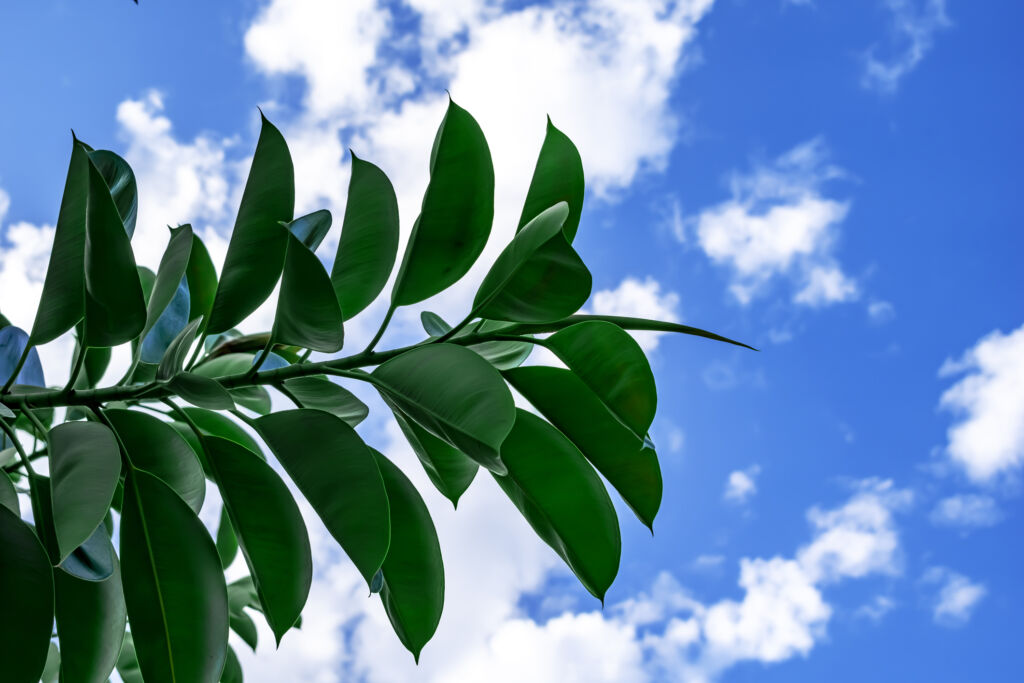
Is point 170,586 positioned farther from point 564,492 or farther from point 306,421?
point 564,492

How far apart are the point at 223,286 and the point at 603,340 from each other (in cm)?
28

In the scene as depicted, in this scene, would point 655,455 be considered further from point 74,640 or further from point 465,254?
point 74,640

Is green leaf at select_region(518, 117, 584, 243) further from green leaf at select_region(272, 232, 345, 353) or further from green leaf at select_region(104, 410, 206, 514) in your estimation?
green leaf at select_region(104, 410, 206, 514)

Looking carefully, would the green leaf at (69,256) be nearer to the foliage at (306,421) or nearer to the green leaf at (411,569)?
the foliage at (306,421)

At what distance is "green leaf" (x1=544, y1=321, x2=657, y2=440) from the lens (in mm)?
521

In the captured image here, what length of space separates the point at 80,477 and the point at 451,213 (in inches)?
11.0

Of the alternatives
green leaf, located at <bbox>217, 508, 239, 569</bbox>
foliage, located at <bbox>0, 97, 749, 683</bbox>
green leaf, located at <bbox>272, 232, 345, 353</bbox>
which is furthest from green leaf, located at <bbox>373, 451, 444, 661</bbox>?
green leaf, located at <bbox>217, 508, 239, 569</bbox>

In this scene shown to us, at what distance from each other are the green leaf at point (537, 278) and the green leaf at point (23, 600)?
0.31 meters

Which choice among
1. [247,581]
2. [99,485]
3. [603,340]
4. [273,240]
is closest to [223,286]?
[273,240]

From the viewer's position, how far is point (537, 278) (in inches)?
20.9

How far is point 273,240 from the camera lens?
61cm

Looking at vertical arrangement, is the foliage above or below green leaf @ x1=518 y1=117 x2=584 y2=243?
below

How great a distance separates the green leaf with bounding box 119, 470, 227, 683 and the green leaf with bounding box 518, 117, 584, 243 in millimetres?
304

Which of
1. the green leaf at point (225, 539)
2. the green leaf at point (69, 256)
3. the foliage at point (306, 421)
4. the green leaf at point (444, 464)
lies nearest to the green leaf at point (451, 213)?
the foliage at point (306, 421)
